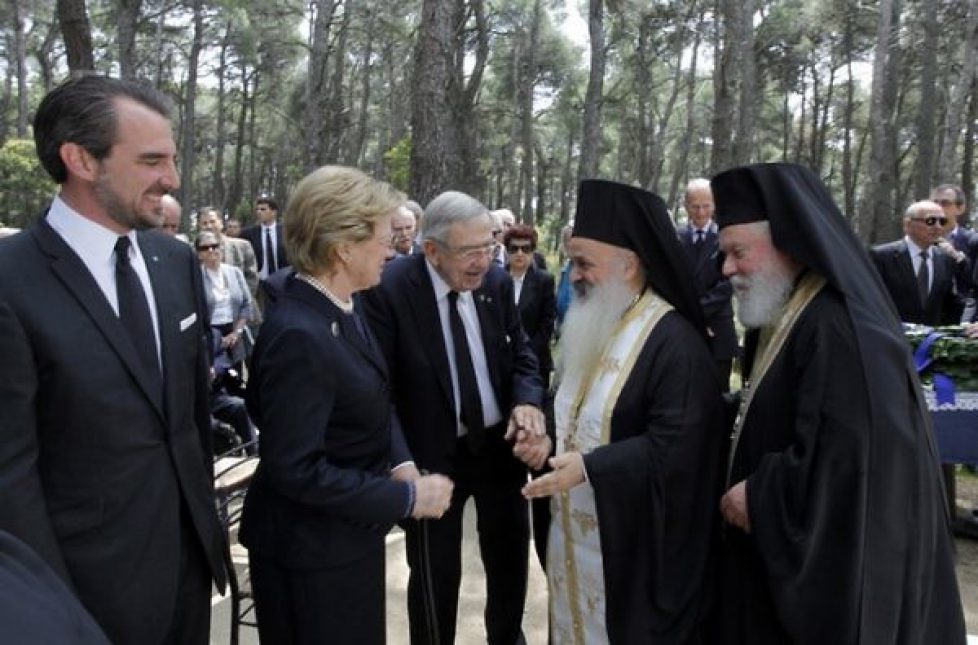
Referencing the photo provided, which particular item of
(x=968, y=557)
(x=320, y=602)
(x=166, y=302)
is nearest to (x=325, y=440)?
(x=320, y=602)

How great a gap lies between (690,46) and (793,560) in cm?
3305

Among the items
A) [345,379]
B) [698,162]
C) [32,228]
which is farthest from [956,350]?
[698,162]

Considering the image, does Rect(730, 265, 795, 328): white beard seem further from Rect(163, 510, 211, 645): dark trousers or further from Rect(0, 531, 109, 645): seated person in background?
Rect(0, 531, 109, 645): seated person in background

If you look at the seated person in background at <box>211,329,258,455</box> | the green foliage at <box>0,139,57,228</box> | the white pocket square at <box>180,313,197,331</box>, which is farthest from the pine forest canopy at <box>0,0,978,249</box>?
the white pocket square at <box>180,313,197,331</box>

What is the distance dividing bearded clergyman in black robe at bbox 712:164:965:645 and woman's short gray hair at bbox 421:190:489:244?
920 mm

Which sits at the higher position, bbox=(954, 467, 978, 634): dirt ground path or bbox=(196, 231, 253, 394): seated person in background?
bbox=(196, 231, 253, 394): seated person in background

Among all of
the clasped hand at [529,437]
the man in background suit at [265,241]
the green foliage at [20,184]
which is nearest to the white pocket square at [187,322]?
the clasped hand at [529,437]

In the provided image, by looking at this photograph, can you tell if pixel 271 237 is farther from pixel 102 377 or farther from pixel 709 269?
pixel 102 377

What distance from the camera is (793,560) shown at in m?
2.14

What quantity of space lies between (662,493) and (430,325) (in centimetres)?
114

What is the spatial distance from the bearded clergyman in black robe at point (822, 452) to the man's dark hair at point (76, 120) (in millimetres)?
1780

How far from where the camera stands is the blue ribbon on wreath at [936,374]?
163 inches

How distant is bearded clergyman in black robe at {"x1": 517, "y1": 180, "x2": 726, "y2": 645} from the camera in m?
2.42

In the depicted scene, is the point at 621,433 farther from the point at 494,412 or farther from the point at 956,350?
the point at 956,350
